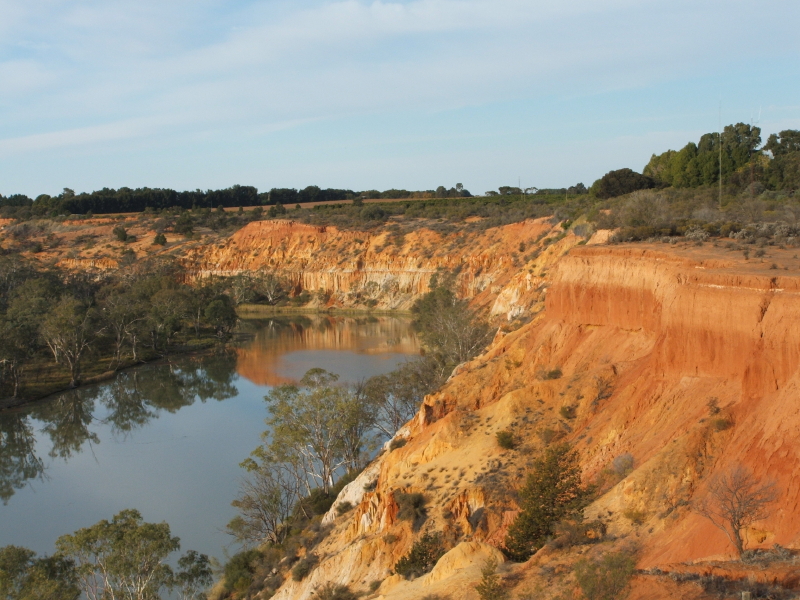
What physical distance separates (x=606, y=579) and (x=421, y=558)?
7.08 meters

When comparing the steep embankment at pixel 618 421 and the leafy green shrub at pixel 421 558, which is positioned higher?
the steep embankment at pixel 618 421

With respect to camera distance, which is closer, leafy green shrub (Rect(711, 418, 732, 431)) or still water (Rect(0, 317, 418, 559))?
leafy green shrub (Rect(711, 418, 732, 431))

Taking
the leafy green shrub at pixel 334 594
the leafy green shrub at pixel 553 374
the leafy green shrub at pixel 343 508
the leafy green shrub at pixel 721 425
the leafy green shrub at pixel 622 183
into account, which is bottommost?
the leafy green shrub at pixel 343 508

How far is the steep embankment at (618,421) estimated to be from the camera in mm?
14000

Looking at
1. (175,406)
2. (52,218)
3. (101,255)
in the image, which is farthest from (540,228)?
(52,218)

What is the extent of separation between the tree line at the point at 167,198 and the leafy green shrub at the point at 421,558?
11012 centimetres

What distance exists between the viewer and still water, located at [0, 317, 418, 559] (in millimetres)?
27781

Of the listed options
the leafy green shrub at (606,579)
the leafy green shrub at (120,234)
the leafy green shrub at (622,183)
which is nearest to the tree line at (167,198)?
the leafy green shrub at (120,234)

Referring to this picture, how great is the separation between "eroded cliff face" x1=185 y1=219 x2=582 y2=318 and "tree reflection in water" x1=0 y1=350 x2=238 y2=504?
22.9 metres

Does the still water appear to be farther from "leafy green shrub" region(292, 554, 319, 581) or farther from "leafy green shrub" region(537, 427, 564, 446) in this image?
"leafy green shrub" region(537, 427, 564, 446)

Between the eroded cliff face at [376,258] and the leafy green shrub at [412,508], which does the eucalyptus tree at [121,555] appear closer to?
the leafy green shrub at [412,508]

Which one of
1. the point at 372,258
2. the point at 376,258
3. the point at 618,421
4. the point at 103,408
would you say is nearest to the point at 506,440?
the point at 618,421

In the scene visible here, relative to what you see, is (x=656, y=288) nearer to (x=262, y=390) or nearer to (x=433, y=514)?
(x=433, y=514)

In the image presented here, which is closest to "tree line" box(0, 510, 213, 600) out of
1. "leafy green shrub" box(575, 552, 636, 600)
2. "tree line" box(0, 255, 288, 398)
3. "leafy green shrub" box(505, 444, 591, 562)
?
"leafy green shrub" box(505, 444, 591, 562)
